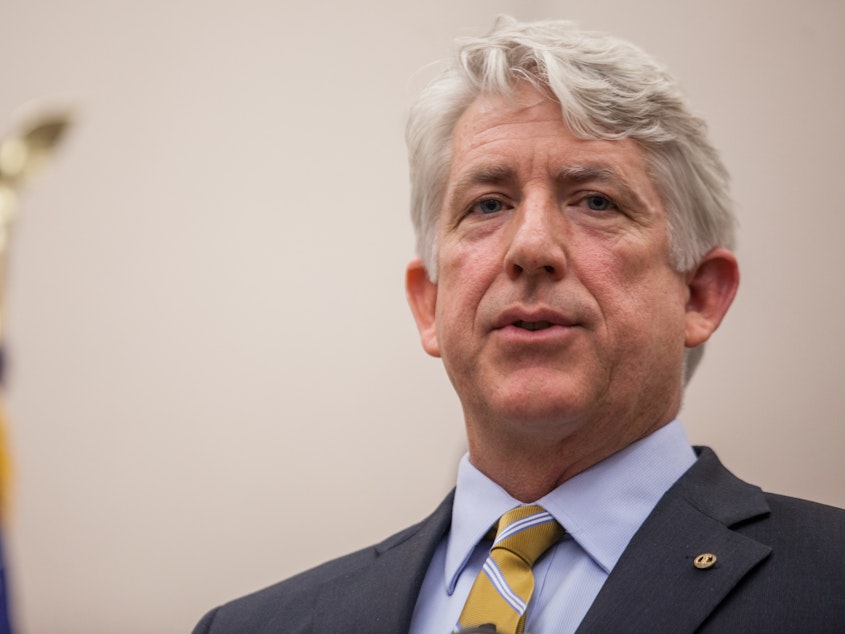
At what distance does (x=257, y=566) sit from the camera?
9.98ft

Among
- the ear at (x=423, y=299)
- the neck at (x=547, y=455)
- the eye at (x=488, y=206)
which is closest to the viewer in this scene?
the neck at (x=547, y=455)

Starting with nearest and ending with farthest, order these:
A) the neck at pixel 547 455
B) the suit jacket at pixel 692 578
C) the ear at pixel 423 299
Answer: the suit jacket at pixel 692 578 < the neck at pixel 547 455 < the ear at pixel 423 299

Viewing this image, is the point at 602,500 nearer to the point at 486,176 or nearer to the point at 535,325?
the point at 535,325

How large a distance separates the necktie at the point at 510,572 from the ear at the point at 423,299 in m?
0.53

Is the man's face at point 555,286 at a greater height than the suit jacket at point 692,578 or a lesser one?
greater

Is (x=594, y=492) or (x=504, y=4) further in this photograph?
(x=504, y=4)

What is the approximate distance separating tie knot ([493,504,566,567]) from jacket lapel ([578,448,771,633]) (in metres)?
0.17

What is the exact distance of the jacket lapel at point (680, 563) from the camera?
164 cm

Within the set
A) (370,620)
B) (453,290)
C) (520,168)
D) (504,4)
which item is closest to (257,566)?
(370,620)

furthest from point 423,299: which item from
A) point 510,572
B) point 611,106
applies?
point 510,572

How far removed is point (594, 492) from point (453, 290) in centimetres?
51

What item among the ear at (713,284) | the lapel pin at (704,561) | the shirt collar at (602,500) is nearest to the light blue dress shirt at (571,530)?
the shirt collar at (602,500)

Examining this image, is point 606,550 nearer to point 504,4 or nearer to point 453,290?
point 453,290

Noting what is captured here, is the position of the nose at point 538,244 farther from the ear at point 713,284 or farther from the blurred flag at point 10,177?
the blurred flag at point 10,177
